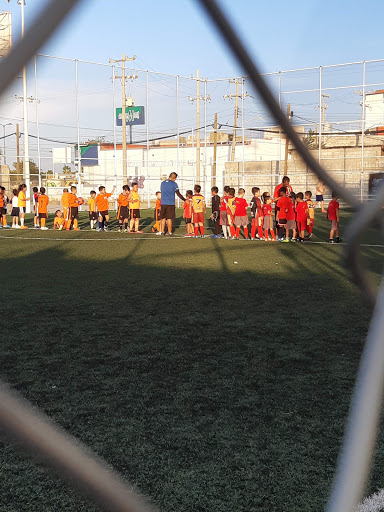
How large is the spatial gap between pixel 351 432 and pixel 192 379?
3.54 metres

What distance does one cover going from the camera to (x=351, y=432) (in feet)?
3.13

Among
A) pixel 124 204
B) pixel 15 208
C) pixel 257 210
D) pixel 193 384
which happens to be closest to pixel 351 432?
pixel 193 384

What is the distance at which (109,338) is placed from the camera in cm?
568

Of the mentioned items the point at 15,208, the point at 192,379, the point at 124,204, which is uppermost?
the point at 124,204

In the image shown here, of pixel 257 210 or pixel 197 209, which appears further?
pixel 197 209

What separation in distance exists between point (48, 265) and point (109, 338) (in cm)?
612

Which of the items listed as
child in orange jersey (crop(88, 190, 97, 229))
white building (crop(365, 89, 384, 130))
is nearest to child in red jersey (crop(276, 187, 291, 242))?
child in orange jersey (crop(88, 190, 97, 229))

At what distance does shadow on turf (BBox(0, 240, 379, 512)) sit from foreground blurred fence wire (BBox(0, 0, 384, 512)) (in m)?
1.88

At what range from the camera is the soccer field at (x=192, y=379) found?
9.37ft

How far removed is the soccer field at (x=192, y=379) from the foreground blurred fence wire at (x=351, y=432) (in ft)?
0.49

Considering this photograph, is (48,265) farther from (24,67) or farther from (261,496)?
(24,67)

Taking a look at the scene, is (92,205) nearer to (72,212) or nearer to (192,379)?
(72,212)

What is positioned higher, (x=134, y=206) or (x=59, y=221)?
(x=134, y=206)

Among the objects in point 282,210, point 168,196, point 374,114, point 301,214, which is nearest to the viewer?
point 282,210
